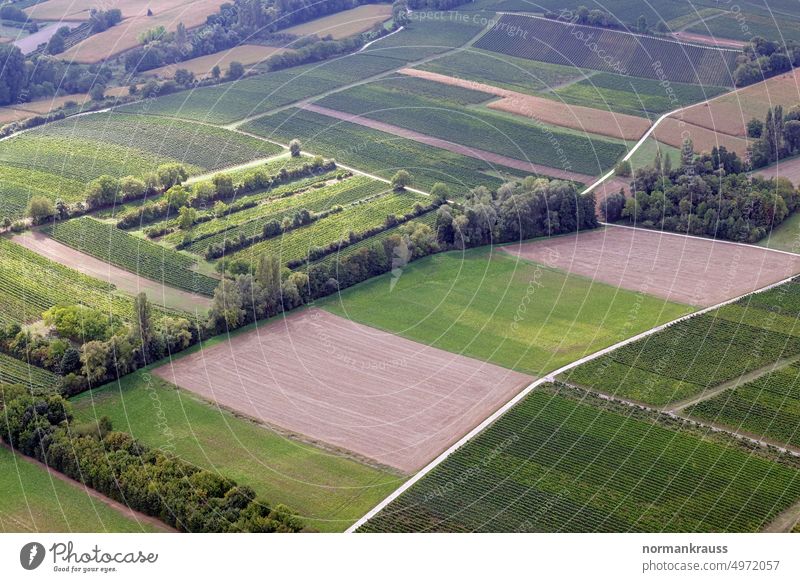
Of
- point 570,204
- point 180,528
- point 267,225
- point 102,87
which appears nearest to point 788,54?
point 570,204

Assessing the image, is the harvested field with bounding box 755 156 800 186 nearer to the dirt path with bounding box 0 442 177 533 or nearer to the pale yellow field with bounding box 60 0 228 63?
the dirt path with bounding box 0 442 177 533

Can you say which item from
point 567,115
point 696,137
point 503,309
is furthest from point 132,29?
point 503,309

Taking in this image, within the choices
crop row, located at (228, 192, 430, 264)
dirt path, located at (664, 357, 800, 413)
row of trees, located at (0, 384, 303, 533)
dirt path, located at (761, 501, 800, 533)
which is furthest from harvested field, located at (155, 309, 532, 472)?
dirt path, located at (761, 501, 800, 533)

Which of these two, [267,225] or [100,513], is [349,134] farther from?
[100,513]

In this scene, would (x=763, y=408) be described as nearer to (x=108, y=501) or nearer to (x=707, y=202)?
(x=707, y=202)

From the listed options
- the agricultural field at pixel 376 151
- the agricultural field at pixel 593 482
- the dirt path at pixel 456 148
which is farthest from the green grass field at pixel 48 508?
the dirt path at pixel 456 148

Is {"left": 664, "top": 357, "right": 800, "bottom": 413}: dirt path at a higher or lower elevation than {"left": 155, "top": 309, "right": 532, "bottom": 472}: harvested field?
higher
